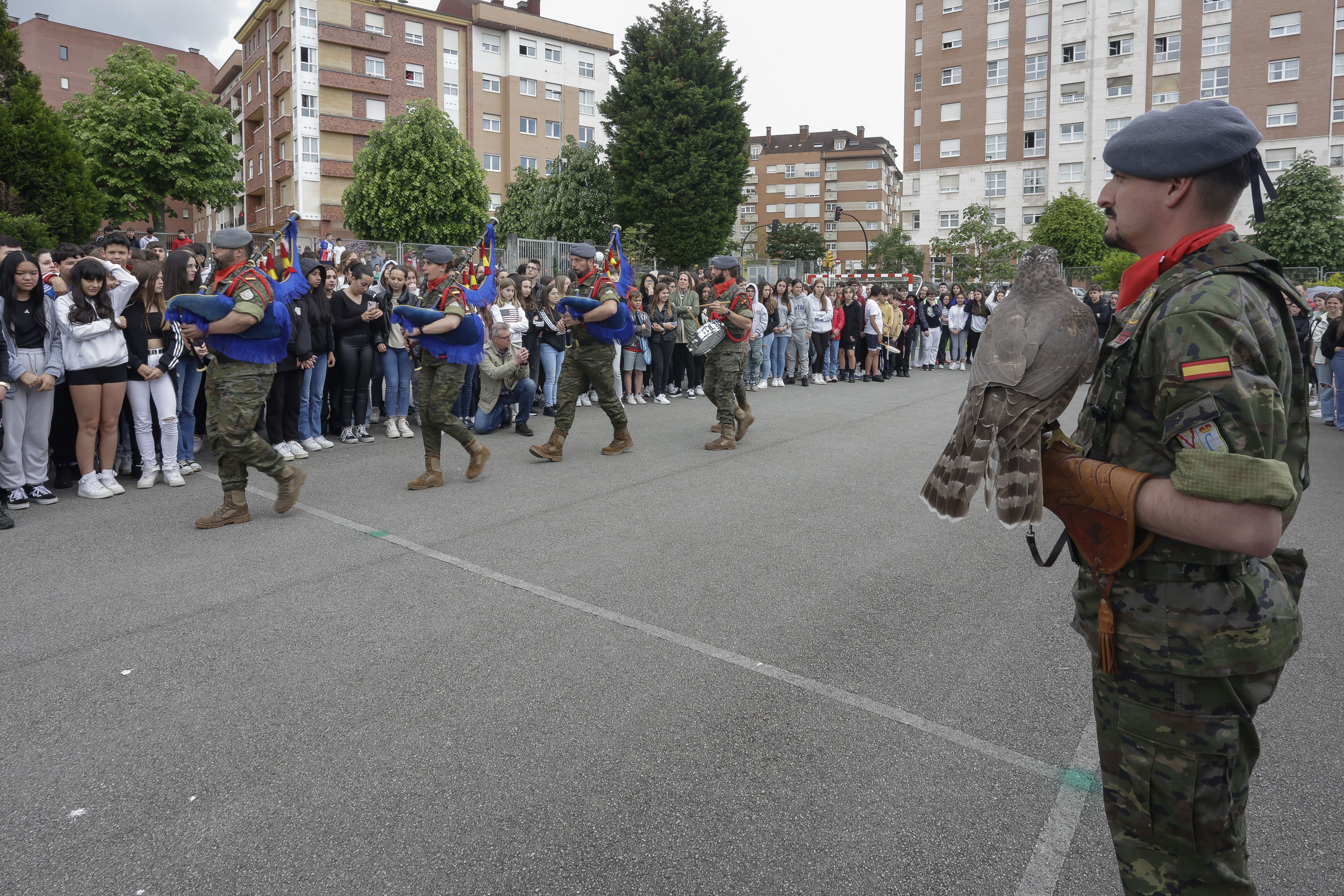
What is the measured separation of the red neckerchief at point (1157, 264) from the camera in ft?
6.23

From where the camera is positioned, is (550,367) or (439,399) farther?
(550,367)

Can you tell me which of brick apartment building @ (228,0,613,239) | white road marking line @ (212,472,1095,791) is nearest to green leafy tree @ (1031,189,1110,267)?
brick apartment building @ (228,0,613,239)

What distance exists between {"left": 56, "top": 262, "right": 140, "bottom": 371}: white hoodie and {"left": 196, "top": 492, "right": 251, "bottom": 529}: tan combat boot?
2018 mm

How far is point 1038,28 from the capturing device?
65938 mm

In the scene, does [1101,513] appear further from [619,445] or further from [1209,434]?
[619,445]

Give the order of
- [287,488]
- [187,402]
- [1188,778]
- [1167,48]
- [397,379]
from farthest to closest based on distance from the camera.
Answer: [1167,48] < [397,379] < [187,402] < [287,488] < [1188,778]

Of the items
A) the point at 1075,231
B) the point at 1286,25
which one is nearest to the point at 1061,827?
the point at 1075,231

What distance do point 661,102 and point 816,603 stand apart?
127 feet

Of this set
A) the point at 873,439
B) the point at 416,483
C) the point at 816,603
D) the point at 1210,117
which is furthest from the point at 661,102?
the point at 1210,117

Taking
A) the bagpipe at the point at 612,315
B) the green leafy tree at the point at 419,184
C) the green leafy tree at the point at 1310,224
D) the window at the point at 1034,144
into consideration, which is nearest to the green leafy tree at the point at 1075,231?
the green leafy tree at the point at 1310,224

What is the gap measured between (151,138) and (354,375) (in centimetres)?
3726

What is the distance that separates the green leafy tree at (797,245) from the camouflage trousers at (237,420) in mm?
95463

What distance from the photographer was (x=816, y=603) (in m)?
5.26

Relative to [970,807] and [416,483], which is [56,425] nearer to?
[416,483]
